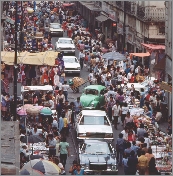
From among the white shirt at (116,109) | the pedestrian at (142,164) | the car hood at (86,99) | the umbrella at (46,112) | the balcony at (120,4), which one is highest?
the balcony at (120,4)

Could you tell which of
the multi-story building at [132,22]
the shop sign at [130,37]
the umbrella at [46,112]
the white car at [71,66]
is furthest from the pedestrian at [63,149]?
the shop sign at [130,37]

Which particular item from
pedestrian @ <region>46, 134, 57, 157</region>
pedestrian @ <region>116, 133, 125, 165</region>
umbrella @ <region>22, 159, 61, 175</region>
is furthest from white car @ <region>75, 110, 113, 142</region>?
umbrella @ <region>22, 159, 61, 175</region>

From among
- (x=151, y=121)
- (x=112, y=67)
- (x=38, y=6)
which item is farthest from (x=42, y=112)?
(x=38, y=6)

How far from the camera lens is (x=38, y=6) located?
101 metres

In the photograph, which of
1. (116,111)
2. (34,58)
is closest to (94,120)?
(116,111)

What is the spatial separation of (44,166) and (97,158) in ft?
10.5

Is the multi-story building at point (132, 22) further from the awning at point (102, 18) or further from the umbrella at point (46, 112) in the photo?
the umbrella at point (46, 112)

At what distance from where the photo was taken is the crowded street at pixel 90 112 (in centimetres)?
2197

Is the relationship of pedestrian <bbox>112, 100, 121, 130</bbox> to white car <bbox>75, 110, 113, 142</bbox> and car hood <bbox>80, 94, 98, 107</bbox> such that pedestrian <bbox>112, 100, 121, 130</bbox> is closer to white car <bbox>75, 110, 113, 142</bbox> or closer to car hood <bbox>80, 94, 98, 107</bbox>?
white car <bbox>75, 110, 113, 142</bbox>

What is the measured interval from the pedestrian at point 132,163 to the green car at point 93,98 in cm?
1006

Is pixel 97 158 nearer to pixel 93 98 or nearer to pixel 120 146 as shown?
pixel 120 146

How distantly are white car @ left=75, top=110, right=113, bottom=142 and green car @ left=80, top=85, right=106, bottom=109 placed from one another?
12.7ft

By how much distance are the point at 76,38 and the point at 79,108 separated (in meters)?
29.2

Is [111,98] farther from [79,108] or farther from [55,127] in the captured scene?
[55,127]
